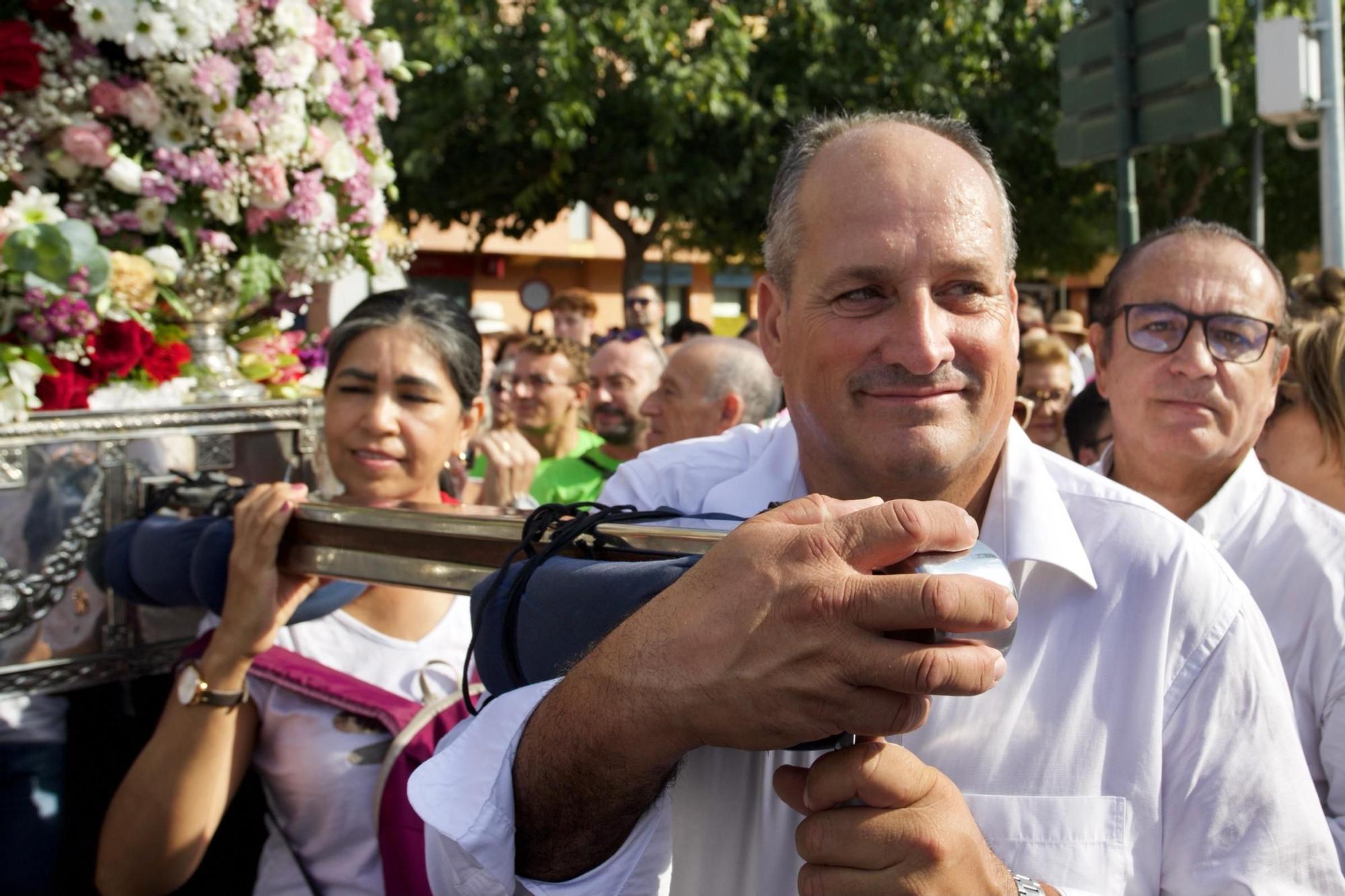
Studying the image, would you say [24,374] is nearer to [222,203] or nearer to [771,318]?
[222,203]

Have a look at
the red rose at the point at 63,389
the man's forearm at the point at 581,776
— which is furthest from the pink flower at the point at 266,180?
the man's forearm at the point at 581,776

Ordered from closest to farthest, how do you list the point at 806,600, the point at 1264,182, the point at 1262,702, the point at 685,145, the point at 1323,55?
the point at 806,600, the point at 1262,702, the point at 1323,55, the point at 685,145, the point at 1264,182

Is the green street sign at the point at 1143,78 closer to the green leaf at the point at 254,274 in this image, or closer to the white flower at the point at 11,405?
the green leaf at the point at 254,274

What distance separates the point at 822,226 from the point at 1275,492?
1.38 m

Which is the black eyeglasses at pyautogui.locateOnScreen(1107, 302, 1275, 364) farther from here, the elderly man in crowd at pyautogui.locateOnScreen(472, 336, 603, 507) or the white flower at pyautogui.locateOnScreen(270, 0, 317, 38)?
the elderly man in crowd at pyautogui.locateOnScreen(472, 336, 603, 507)

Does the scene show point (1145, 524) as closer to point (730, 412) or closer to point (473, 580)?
point (473, 580)

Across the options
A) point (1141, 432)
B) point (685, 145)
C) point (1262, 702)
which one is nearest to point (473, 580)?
point (1262, 702)

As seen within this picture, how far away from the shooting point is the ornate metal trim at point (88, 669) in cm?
248

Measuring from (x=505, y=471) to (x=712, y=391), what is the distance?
817 millimetres

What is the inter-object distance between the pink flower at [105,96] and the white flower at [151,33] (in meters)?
0.09

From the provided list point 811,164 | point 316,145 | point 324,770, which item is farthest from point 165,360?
point 811,164

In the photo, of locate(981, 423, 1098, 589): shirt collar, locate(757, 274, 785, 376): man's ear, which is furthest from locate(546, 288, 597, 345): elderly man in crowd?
locate(981, 423, 1098, 589): shirt collar

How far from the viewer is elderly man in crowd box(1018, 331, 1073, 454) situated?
5.34m

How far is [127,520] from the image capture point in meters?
2.59
